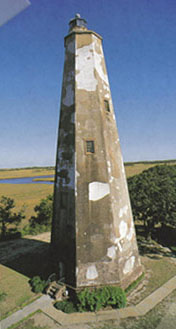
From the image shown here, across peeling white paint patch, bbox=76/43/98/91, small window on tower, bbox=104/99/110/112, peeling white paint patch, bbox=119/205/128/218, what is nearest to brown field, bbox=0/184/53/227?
peeling white paint patch, bbox=119/205/128/218

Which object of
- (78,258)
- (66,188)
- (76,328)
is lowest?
(76,328)

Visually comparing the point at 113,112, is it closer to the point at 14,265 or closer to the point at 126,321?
the point at 126,321

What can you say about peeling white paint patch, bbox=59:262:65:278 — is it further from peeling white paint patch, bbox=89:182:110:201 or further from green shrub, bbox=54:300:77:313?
peeling white paint patch, bbox=89:182:110:201

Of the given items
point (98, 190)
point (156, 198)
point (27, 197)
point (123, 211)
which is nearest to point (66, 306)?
point (123, 211)

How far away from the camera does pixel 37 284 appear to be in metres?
13.0

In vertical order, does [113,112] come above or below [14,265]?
above

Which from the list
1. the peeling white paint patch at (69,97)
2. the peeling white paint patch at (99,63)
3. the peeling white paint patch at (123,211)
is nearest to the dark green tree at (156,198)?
the peeling white paint patch at (123,211)

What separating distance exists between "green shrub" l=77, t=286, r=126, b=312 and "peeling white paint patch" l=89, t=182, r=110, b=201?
494 centimetres

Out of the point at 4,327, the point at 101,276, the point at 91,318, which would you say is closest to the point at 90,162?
the point at 101,276

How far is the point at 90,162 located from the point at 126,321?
27.3 feet

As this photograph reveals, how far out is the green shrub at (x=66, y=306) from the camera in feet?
35.5

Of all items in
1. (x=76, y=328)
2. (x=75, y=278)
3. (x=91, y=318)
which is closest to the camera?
(x=76, y=328)

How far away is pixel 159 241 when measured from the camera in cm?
2081

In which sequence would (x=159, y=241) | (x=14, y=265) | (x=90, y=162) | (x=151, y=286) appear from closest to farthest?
(x=90, y=162) → (x=151, y=286) → (x=14, y=265) → (x=159, y=241)
